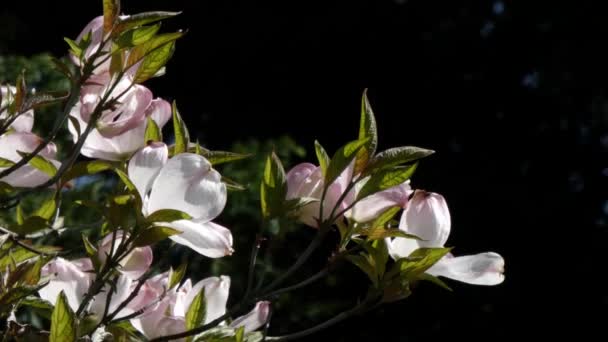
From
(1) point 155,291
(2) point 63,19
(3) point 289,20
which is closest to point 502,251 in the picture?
(3) point 289,20

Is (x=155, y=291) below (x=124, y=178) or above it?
below

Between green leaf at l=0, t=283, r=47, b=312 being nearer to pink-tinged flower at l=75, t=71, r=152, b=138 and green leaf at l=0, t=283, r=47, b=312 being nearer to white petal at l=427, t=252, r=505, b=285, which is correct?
pink-tinged flower at l=75, t=71, r=152, b=138

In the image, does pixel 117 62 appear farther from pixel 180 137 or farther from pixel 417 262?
pixel 417 262

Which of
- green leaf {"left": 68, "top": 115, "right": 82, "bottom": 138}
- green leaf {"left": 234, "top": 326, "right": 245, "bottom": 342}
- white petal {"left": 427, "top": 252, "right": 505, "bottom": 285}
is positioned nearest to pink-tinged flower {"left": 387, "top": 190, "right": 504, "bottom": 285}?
white petal {"left": 427, "top": 252, "right": 505, "bottom": 285}

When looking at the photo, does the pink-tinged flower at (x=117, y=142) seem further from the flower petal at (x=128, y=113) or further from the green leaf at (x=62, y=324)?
the green leaf at (x=62, y=324)

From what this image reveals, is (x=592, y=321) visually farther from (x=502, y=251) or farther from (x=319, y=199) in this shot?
(x=319, y=199)

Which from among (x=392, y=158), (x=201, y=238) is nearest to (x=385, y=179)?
(x=392, y=158)
